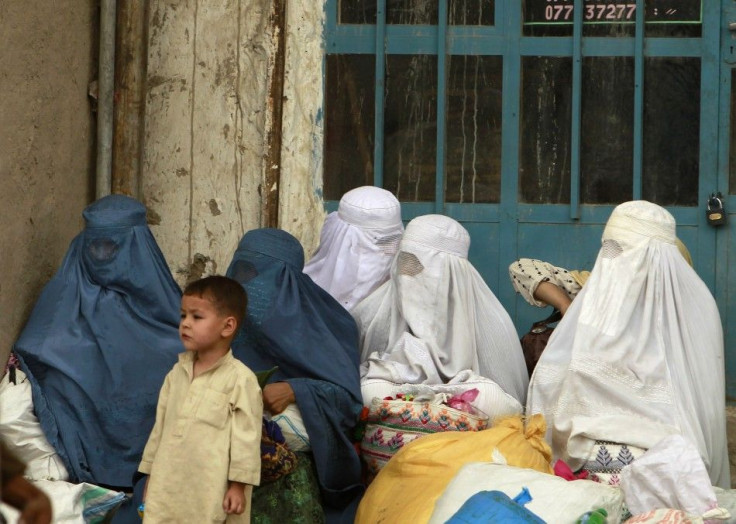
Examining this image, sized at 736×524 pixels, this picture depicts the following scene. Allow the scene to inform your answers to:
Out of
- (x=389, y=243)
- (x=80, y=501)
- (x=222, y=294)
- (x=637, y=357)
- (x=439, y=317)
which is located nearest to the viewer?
(x=222, y=294)

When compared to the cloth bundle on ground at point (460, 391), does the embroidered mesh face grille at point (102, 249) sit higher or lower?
higher

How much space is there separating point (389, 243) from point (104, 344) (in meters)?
1.31

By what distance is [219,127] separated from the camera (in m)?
6.51

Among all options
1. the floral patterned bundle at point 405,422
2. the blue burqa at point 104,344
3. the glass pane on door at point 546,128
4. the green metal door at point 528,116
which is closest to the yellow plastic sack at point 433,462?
the floral patterned bundle at point 405,422

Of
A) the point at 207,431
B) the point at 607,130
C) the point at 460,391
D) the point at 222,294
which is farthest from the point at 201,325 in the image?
the point at 607,130

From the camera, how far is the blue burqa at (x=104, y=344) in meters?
5.29

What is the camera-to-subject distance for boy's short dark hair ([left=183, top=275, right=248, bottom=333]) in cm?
462

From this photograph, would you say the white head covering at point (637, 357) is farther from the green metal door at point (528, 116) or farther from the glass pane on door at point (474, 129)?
the glass pane on door at point (474, 129)

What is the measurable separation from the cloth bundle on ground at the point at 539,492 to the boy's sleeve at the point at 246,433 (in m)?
0.58

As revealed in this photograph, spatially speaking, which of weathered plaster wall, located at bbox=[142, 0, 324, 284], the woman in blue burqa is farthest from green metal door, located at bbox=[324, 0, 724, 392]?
the woman in blue burqa

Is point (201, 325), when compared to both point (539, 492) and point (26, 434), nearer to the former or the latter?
point (26, 434)

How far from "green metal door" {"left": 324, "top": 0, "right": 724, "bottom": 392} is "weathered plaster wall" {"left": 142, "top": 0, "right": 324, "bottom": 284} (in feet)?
0.39

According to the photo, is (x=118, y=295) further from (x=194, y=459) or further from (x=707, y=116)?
(x=707, y=116)

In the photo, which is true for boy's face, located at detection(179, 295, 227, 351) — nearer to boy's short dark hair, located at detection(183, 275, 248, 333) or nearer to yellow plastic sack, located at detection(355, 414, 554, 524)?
boy's short dark hair, located at detection(183, 275, 248, 333)
